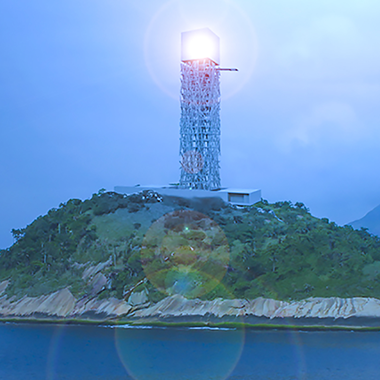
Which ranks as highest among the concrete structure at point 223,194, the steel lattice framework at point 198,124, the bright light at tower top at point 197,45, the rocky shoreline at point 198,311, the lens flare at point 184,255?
the bright light at tower top at point 197,45

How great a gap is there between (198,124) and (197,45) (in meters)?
8.31

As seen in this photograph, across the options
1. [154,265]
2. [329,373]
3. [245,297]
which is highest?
[154,265]

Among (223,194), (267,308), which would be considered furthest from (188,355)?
(223,194)

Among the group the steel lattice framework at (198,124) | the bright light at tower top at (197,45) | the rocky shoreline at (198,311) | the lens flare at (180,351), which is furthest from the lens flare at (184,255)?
the bright light at tower top at (197,45)

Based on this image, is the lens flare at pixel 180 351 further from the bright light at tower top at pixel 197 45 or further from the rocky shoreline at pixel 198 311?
the bright light at tower top at pixel 197 45

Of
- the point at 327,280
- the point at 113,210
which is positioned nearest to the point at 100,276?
the point at 113,210

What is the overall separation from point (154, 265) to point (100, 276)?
422 cm

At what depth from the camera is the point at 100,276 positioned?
105ft

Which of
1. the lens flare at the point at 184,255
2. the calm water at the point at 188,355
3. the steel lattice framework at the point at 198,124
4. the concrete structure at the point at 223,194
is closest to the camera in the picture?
the calm water at the point at 188,355

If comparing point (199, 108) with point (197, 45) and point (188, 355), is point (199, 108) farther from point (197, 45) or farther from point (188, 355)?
point (188, 355)

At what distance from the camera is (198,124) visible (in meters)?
46.4

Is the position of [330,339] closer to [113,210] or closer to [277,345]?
[277,345]

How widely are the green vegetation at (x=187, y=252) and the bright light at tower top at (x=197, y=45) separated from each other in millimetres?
15684

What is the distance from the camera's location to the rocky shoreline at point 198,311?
26469mm
